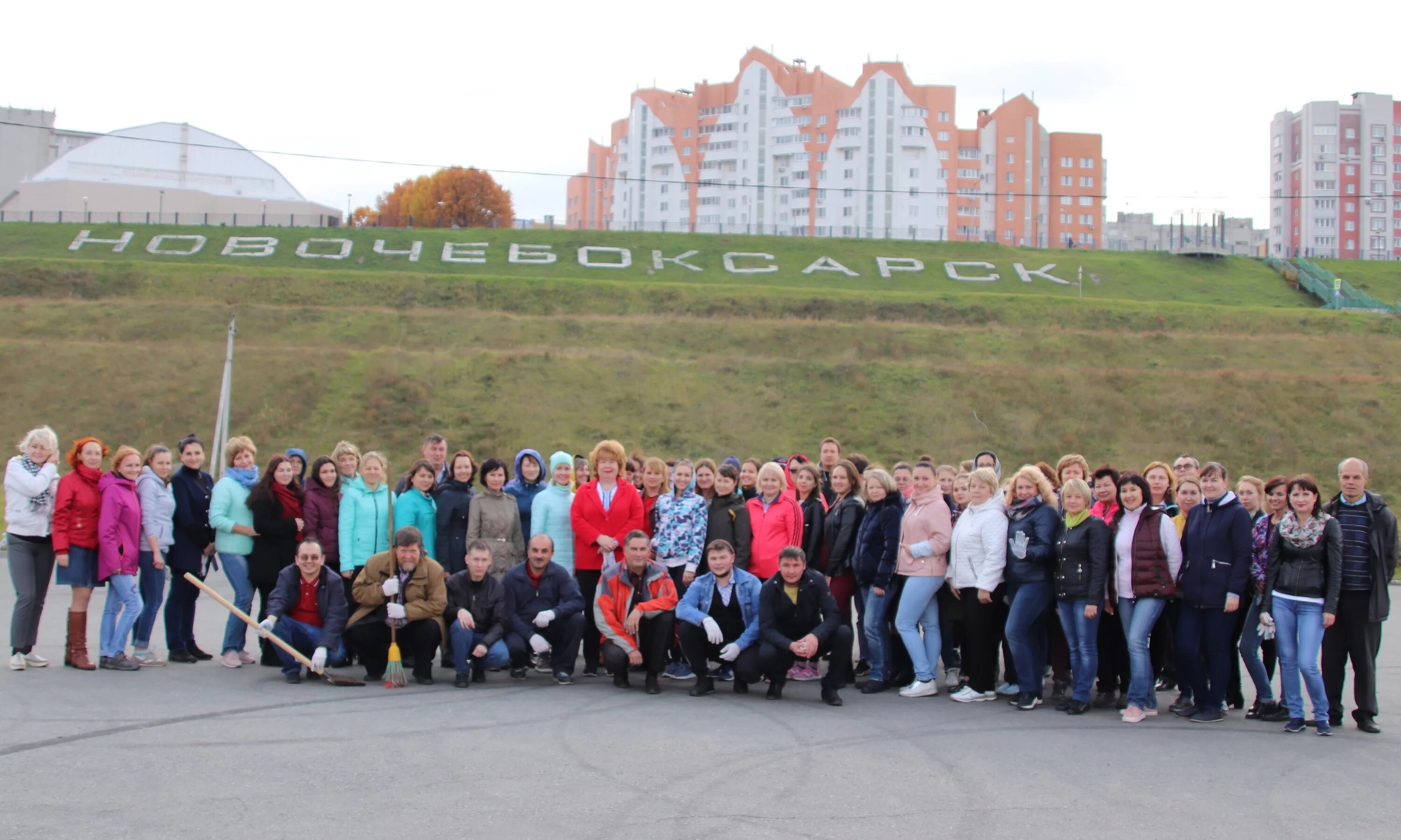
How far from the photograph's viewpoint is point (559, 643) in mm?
8711

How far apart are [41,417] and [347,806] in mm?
27309

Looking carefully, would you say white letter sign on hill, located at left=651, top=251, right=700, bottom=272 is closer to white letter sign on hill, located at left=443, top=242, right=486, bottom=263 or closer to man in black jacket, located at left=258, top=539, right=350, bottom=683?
white letter sign on hill, located at left=443, top=242, right=486, bottom=263

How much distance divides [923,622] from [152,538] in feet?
22.0

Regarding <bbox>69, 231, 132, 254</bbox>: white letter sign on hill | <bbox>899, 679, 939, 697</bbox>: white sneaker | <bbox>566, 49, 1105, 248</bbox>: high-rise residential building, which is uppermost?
<bbox>566, 49, 1105, 248</bbox>: high-rise residential building

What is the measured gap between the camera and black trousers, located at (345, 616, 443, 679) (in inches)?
332

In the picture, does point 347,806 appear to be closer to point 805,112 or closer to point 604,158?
point 805,112

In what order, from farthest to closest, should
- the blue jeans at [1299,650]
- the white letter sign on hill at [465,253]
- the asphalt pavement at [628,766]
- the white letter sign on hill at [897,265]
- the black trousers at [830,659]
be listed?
the white letter sign on hill at [897,265] → the white letter sign on hill at [465,253] → the black trousers at [830,659] → the blue jeans at [1299,650] → the asphalt pavement at [628,766]

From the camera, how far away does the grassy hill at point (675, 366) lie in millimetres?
27797

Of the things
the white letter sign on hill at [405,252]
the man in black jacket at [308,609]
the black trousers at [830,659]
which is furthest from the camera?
the white letter sign on hill at [405,252]

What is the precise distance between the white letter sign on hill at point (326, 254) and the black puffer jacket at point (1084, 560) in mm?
45050

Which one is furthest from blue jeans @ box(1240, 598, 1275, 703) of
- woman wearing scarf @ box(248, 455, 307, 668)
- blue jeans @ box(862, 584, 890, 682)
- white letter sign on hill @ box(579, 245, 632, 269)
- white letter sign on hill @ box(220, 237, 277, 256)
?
white letter sign on hill @ box(220, 237, 277, 256)

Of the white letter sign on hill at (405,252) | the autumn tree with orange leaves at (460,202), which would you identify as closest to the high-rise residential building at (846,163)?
the autumn tree with orange leaves at (460,202)

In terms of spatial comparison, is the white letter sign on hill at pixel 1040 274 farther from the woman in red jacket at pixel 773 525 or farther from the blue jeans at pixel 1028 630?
the blue jeans at pixel 1028 630

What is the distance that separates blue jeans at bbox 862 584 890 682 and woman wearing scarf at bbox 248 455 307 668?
17.0 feet
